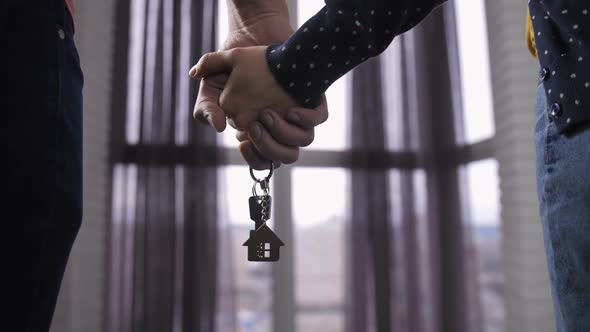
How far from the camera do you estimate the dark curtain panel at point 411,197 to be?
2.29 m

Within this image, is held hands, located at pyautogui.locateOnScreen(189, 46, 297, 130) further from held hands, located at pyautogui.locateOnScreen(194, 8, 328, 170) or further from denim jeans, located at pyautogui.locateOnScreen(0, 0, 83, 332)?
denim jeans, located at pyautogui.locateOnScreen(0, 0, 83, 332)

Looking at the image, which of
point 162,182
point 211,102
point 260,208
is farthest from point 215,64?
point 162,182

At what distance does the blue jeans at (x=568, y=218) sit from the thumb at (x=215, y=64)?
1.83 feet

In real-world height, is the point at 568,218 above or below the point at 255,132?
below

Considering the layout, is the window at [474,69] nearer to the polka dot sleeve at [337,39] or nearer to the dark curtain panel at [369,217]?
the dark curtain panel at [369,217]

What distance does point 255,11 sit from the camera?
3.17ft

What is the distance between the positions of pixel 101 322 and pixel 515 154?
213 cm

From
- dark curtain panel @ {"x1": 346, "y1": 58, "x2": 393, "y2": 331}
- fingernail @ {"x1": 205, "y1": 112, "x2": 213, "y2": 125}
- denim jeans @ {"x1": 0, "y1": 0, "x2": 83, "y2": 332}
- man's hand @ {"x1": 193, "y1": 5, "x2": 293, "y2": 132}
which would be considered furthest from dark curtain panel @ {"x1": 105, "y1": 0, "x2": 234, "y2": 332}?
denim jeans @ {"x1": 0, "y1": 0, "x2": 83, "y2": 332}

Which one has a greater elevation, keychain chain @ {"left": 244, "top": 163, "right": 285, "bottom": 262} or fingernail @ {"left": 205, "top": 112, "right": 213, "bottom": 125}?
fingernail @ {"left": 205, "top": 112, "right": 213, "bottom": 125}

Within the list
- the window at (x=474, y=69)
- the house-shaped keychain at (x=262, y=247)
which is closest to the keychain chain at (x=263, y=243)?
the house-shaped keychain at (x=262, y=247)

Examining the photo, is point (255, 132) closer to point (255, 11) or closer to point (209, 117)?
point (209, 117)

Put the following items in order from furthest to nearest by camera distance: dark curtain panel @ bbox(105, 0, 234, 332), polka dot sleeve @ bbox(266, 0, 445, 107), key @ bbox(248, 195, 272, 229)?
dark curtain panel @ bbox(105, 0, 234, 332) → key @ bbox(248, 195, 272, 229) → polka dot sleeve @ bbox(266, 0, 445, 107)

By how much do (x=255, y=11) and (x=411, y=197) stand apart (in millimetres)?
1662

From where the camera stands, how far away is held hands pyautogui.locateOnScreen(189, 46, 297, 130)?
30.7 inches
